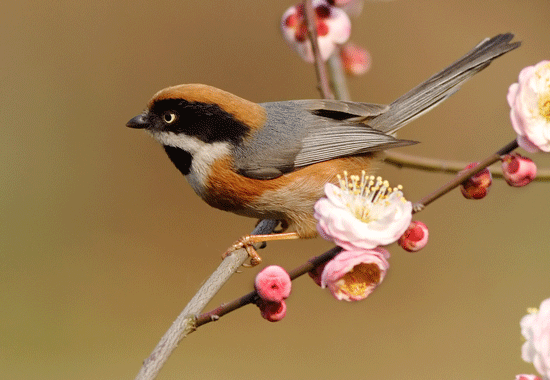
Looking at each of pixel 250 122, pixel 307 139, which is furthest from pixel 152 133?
pixel 307 139

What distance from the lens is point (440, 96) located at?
287 cm

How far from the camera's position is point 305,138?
2.84 metres

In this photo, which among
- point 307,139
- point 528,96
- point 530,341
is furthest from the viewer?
point 307,139

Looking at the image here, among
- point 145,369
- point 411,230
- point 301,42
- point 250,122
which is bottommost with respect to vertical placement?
point 145,369

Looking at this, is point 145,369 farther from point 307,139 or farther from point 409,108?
point 409,108

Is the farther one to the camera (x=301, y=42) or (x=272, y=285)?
(x=301, y=42)

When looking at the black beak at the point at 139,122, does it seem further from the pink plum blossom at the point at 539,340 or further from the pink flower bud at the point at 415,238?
the pink plum blossom at the point at 539,340

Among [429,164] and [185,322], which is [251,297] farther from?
[429,164]

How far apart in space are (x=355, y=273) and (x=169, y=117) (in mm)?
1279

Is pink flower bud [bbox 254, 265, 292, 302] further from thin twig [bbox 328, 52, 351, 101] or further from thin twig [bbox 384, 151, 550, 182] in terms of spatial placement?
thin twig [bbox 328, 52, 351, 101]

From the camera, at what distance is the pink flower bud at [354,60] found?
11.3ft

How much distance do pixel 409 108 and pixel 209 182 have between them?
1129 mm

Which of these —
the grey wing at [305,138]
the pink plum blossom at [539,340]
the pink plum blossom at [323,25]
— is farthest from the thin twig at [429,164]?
the pink plum blossom at [539,340]

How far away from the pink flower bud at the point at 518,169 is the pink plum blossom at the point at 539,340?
1.31ft
